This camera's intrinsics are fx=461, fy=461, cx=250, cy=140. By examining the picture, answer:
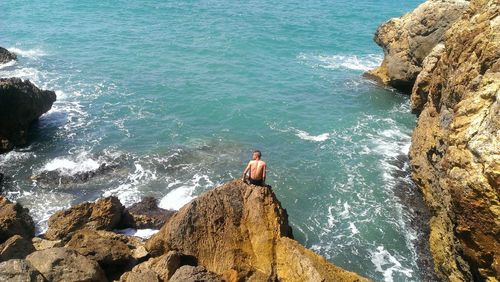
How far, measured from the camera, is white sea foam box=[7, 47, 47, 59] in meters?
50.7

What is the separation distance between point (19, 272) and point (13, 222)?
7.54 m

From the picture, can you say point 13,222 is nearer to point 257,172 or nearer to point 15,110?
point 257,172

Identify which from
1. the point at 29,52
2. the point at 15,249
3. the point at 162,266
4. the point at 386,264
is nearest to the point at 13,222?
the point at 15,249

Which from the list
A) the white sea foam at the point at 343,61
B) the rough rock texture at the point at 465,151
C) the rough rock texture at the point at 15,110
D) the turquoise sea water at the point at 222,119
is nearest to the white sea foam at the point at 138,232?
the turquoise sea water at the point at 222,119

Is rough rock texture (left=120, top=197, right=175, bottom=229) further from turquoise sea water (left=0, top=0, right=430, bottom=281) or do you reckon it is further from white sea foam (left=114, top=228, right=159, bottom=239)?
turquoise sea water (left=0, top=0, right=430, bottom=281)

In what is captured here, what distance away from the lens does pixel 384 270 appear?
2144 centimetres

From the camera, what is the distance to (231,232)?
56.2 feet

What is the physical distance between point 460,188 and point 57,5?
7041 cm

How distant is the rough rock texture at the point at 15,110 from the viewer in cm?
3130

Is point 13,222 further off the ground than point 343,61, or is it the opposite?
point 343,61

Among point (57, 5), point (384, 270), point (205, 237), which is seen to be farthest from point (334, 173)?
point (57, 5)

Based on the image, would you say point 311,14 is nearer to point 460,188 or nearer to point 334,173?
point 334,173

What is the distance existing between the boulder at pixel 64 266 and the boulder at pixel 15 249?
1.65 metres

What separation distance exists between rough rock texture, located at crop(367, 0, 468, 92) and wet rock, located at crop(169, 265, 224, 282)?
2767 cm
